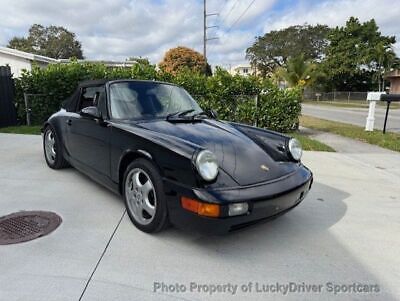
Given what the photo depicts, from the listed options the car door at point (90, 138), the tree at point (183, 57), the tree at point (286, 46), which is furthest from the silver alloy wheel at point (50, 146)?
the tree at point (286, 46)

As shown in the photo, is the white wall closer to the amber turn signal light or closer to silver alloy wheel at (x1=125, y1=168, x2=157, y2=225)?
silver alloy wheel at (x1=125, y1=168, x2=157, y2=225)

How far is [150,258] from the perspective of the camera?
8.64 feet

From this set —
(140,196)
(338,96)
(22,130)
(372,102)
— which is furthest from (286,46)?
(140,196)

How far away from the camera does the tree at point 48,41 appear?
164ft

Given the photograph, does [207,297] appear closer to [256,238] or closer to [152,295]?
[152,295]

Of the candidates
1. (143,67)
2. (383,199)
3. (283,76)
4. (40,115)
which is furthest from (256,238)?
(283,76)

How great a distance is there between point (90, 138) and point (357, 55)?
47942 millimetres

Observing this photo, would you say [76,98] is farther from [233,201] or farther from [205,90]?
[205,90]

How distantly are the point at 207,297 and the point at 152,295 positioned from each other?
382mm

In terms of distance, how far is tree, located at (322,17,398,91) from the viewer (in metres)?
42.2

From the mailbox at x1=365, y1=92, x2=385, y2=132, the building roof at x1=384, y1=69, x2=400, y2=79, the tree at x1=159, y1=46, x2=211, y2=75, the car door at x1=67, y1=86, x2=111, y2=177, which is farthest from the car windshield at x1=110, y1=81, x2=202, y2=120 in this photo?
the building roof at x1=384, y1=69, x2=400, y2=79

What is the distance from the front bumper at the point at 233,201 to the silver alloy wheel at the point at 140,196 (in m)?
0.31

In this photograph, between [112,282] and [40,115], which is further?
[40,115]

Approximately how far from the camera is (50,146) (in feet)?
16.6
